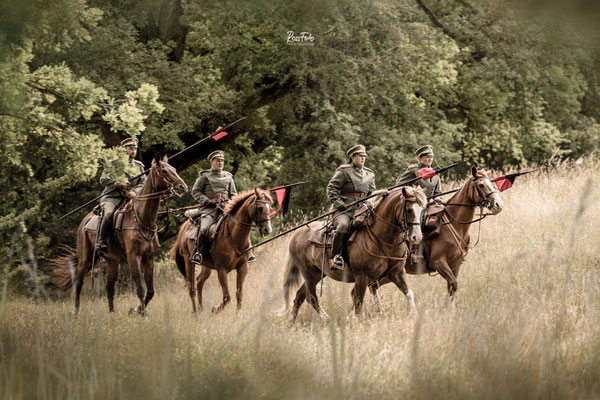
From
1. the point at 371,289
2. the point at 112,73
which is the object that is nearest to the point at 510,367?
the point at 371,289

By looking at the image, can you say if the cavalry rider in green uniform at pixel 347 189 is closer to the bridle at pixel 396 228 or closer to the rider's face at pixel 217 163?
the bridle at pixel 396 228

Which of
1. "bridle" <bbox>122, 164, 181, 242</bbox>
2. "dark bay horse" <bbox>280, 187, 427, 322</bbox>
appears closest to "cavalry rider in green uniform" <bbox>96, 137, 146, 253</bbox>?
"bridle" <bbox>122, 164, 181, 242</bbox>

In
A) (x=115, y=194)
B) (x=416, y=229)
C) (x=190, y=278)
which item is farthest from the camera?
(x=190, y=278)

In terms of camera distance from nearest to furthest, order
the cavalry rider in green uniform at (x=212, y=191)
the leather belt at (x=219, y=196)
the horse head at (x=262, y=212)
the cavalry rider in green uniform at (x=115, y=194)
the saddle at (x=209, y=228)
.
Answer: the horse head at (x=262, y=212) → the cavalry rider in green uniform at (x=115, y=194) → the saddle at (x=209, y=228) → the cavalry rider in green uniform at (x=212, y=191) → the leather belt at (x=219, y=196)

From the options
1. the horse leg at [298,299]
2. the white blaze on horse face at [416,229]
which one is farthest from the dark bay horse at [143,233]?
the white blaze on horse face at [416,229]

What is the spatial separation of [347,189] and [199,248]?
9.38ft

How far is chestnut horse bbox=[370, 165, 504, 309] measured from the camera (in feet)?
31.1

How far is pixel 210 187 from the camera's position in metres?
11.6

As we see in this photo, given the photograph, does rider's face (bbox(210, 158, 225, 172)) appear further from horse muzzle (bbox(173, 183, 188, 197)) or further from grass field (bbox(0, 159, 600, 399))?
grass field (bbox(0, 159, 600, 399))

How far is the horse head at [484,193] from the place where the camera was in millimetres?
9164

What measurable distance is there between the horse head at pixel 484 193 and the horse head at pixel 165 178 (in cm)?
412

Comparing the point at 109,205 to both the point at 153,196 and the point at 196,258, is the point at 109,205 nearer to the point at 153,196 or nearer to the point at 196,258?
the point at 153,196

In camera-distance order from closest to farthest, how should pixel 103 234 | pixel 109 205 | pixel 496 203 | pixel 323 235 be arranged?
pixel 496 203 < pixel 323 235 < pixel 103 234 < pixel 109 205

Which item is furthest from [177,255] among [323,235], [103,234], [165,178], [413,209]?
[413,209]
